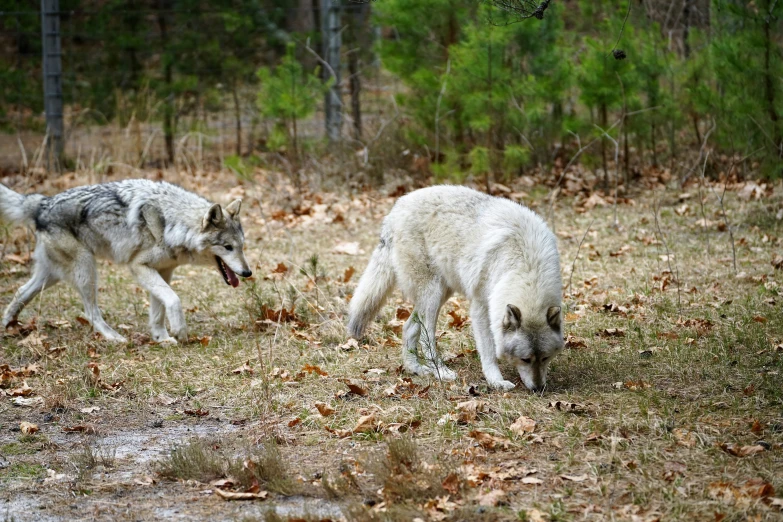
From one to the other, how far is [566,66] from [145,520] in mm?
10405

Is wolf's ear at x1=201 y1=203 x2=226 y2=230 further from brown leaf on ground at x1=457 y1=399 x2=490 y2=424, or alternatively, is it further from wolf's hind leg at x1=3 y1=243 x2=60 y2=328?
brown leaf on ground at x1=457 y1=399 x2=490 y2=424

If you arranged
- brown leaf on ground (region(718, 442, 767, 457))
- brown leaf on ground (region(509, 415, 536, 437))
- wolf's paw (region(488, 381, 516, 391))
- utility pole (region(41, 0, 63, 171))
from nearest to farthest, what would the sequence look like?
brown leaf on ground (region(718, 442, 767, 457)) → brown leaf on ground (region(509, 415, 536, 437)) → wolf's paw (region(488, 381, 516, 391)) → utility pole (region(41, 0, 63, 171))

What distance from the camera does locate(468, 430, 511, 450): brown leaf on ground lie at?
15.6 ft

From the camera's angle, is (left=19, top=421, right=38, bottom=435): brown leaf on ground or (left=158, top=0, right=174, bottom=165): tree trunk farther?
(left=158, top=0, right=174, bottom=165): tree trunk

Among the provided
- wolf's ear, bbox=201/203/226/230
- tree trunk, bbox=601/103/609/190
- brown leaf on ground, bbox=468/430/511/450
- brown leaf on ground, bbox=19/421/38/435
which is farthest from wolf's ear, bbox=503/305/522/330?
tree trunk, bbox=601/103/609/190

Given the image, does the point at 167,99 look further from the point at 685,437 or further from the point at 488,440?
the point at 685,437

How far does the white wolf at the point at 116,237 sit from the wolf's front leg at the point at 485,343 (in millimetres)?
2666

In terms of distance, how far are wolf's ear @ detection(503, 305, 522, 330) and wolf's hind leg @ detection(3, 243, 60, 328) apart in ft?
15.2

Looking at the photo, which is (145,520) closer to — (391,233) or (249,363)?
(249,363)

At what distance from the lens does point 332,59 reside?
1542 centimetres

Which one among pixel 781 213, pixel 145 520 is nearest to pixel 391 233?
pixel 145 520

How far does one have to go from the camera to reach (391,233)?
21.5ft

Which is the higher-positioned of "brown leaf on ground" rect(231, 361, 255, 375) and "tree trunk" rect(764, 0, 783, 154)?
"tree trunk" rect(764, 0, 783, 154)

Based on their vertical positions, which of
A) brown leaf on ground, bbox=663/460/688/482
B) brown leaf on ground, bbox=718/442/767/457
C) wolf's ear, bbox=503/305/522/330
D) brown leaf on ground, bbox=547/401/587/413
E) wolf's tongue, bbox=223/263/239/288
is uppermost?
wolf's ear, bbox=503/305/522/330
